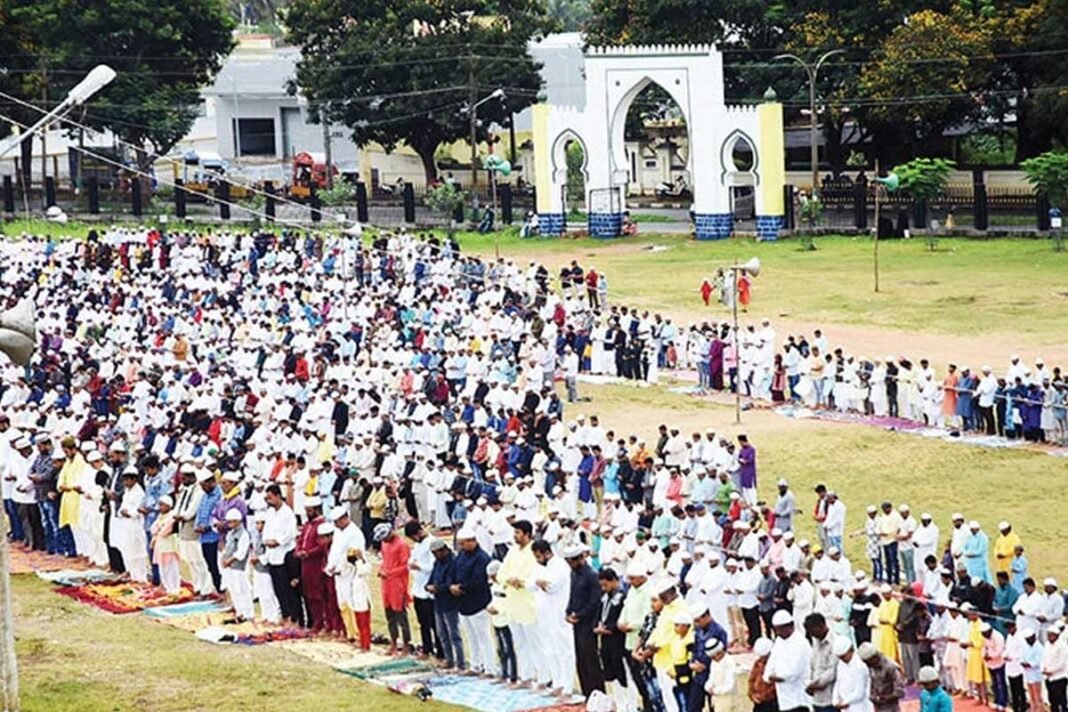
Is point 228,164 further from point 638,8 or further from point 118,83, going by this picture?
point 638,8

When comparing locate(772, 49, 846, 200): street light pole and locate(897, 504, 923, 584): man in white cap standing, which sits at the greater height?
locate(772, 49, 846, 200): street light pole

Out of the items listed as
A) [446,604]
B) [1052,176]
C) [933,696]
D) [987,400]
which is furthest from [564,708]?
[1052,176]

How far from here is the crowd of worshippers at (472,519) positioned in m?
15.1

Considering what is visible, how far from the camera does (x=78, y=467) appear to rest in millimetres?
20953

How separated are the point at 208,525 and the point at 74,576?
240cm

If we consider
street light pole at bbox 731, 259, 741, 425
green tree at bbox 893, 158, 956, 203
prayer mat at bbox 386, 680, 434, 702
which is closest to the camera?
Answer: prayer mat at bbox 386, 680, 434, 702

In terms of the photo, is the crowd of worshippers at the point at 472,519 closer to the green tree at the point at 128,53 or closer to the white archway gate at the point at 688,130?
the white archway gate at the point at 688,130

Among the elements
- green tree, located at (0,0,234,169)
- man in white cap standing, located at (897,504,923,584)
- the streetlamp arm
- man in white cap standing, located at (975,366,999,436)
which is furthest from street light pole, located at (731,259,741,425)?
green tree, located at (0,0,234,169)

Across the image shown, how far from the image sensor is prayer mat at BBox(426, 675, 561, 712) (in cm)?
1528

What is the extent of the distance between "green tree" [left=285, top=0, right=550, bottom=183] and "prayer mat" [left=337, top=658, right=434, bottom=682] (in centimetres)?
4278

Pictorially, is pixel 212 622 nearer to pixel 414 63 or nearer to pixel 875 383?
pixel 875 383

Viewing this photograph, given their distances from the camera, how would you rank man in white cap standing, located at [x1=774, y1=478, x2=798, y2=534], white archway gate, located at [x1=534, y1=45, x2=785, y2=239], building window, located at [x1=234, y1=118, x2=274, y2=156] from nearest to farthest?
man in white cap standing, located at [x1=774, y1=478, x2=798, y2=534] < white archway gate, located at [x1=534, y1=45, x2=785, y2=239] < building window, located at [x1=234, y1=118, x2=274, y2=156]

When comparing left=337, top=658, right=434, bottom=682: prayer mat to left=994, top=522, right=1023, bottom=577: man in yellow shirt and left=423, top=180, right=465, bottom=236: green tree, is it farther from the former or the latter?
left=423, top=180, right=465, bottom=236: green tree

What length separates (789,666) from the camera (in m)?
13.6
